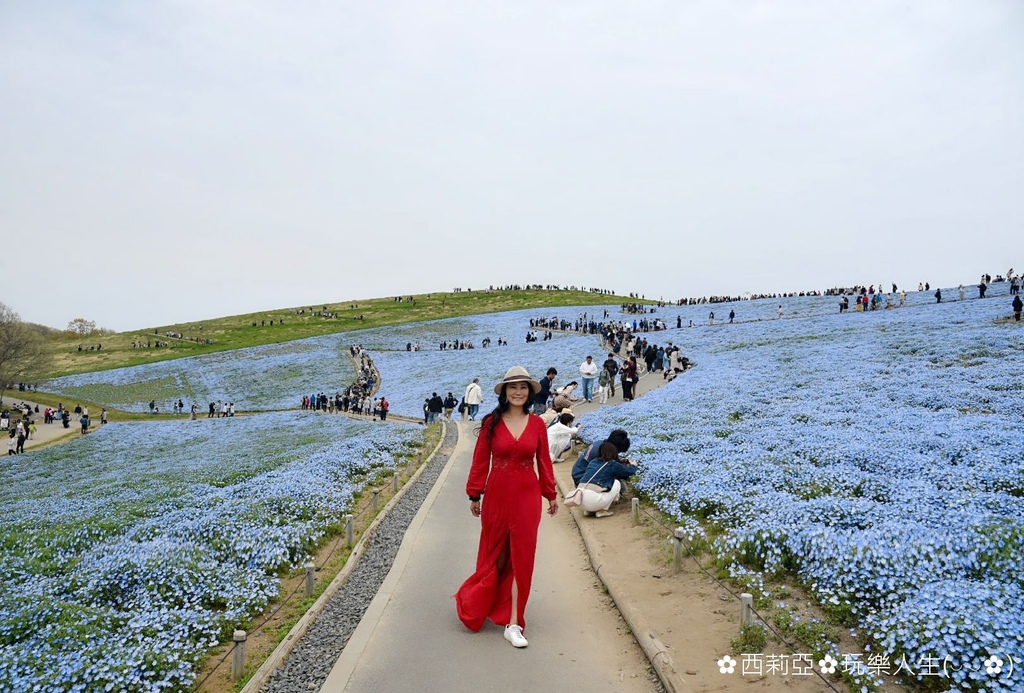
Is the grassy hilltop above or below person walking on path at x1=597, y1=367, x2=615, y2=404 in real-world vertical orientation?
above

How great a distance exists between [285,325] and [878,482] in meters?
112

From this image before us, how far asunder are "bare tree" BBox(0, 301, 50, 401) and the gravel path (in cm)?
6571

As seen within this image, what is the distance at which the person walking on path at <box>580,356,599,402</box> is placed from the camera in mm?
27547

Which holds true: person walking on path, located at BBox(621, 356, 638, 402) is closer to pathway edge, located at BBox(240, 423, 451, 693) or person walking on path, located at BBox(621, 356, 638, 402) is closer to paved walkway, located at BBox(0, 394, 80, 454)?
pathway edge, located at BBox(240, 423, 451, 693)

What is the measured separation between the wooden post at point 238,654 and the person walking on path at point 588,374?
21.9 meters

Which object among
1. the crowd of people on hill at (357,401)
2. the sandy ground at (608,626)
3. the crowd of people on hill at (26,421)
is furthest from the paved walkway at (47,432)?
the sandy ground at (608,626)

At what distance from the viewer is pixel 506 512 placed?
6.94 metres

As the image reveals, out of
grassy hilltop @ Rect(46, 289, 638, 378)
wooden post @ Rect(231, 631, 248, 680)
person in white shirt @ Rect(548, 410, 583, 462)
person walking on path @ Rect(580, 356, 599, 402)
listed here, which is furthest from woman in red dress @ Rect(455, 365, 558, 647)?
grassy hilltop @ Rect(46, 289, 638, 378)

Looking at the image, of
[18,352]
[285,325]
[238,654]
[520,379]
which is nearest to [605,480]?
[520,379]

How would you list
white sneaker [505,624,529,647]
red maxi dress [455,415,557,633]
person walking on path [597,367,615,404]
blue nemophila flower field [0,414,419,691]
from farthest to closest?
person walking on path [597,367,615,404] → red maxi dress [455,415,557,633] → white sneaker [505,624,529,647] → blue nemophila flower field [0,414,419,691]

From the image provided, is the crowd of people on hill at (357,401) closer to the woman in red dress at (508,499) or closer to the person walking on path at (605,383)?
the person walking on path at (605,383)

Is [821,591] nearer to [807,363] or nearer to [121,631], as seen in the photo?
[121,631]

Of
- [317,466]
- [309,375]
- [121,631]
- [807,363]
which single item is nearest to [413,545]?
[121,631]

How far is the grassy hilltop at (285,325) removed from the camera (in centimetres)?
9081
